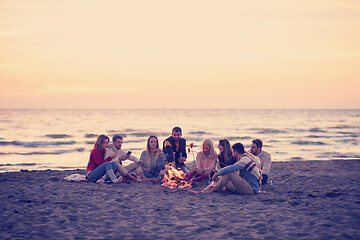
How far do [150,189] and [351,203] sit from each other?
17.3 feet

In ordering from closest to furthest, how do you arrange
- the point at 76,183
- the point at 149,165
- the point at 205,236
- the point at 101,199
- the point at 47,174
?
the point at 205,236 → the point at 101,199 → the point at 76,183 → the point at 149,165 → the point at 47,174

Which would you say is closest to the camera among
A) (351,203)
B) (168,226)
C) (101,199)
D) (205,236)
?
(205,236)

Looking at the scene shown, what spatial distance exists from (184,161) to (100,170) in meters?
2.67

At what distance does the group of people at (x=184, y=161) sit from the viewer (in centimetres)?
893

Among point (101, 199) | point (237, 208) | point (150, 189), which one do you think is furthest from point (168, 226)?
point (150, 189)

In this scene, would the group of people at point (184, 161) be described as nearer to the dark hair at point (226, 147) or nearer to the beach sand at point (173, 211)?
the dark hair at point (226, 147)

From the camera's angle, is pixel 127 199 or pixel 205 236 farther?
pixel 127 199

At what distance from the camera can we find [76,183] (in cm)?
1072

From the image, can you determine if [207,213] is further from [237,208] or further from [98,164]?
[98,164]

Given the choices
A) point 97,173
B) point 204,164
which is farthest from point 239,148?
point 97,173

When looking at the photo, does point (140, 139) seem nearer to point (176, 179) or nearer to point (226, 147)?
point (176, 179)

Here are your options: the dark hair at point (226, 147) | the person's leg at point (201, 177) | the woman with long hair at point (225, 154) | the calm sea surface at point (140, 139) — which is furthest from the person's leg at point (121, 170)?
the calm sea surface at point (140, 139)

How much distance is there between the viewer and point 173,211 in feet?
24.9

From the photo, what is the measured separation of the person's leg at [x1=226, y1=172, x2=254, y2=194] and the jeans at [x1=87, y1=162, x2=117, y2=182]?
3852mm
